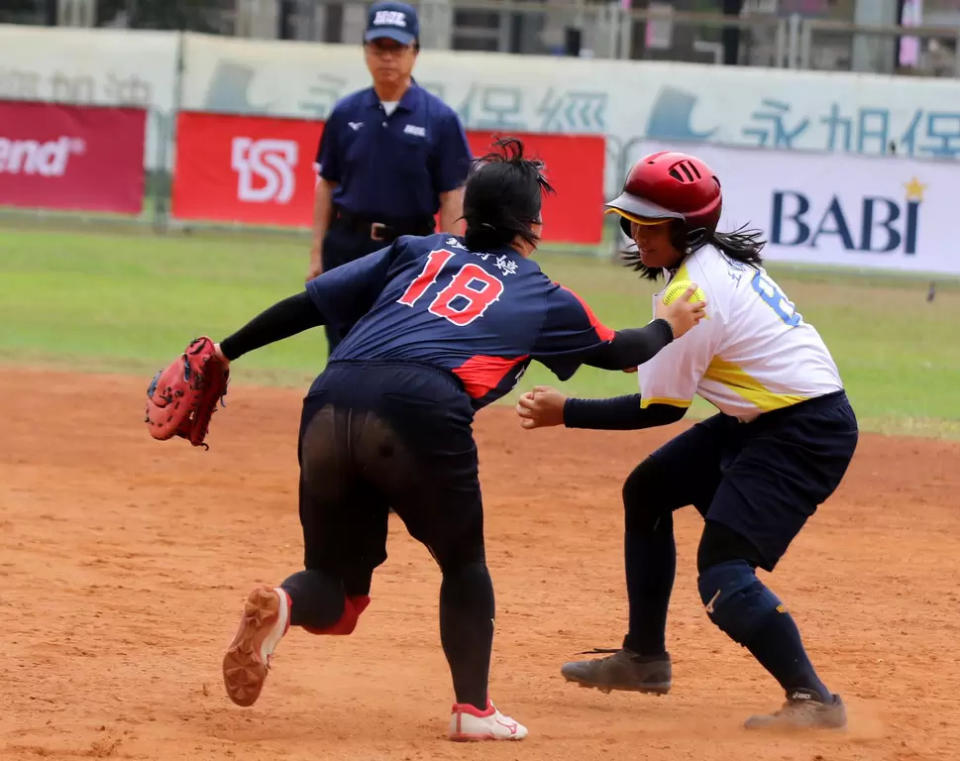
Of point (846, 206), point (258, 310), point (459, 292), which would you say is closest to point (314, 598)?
point (459, 292)

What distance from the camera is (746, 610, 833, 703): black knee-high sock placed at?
4793mm

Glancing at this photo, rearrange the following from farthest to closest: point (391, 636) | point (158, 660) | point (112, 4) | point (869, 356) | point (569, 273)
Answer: point (112, 4) < point (569, 273) < point (869, 356) < point (391, 636) < point (158, 660)

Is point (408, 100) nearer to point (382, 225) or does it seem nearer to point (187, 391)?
point (382, 225)

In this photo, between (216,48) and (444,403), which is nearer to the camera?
(444,403)

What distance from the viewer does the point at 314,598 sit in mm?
4691

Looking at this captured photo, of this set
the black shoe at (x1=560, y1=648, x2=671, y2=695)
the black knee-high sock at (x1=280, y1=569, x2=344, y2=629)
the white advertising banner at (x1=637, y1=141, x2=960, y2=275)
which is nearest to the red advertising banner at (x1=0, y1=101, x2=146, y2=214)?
the white advertising banner at (x1=637, y1=141, x2=960, y2=275)

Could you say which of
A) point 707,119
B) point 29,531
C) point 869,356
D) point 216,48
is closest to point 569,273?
point 869,356

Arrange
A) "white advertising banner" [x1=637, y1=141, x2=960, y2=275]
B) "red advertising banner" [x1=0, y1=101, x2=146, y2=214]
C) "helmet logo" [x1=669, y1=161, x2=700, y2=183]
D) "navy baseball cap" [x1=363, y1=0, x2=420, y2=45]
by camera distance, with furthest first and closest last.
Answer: "red advertising banner" [x1=0, y1=101, x2=146, y2=214] → "white advertising banner" [x1=637, y1=141, x2=960, y2=275] → "navy baseball cap" [x1=363, y1=0, x2=420, y2=45] → "helmet logo" [x1=669, y1=161, x2=700, y2=183]

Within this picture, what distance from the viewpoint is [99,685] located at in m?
5.09

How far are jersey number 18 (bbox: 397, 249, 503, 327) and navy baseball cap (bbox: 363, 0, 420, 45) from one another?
3.81 meters

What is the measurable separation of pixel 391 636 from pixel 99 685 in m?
1.18

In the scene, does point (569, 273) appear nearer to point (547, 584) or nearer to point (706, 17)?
point (706, 17)

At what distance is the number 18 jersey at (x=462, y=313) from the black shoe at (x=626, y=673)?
108 cm

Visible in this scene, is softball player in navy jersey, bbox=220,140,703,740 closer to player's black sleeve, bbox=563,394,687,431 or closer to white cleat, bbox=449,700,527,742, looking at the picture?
white cleat, bbox=449,700,527,742
